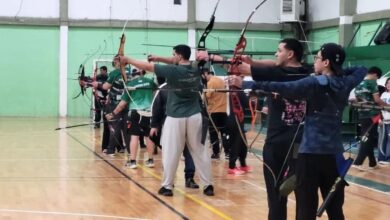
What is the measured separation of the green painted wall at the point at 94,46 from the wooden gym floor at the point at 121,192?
1001 cm

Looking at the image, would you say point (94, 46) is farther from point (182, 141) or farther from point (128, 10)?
point (182, 141)

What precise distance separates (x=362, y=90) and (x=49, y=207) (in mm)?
4784

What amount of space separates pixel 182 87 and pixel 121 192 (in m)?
1.56

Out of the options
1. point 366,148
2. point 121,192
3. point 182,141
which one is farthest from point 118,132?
point 182,141

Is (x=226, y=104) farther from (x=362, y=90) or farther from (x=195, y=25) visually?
(x=195, y=25)

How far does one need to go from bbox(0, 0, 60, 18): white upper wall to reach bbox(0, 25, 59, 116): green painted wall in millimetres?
419

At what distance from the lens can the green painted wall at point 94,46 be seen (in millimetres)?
21203

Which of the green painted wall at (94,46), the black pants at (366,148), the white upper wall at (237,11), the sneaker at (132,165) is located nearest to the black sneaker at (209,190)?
the sneaker at (132,165)

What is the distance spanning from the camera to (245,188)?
24.6ft

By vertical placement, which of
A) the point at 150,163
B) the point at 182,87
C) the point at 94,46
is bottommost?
the point at 150,163

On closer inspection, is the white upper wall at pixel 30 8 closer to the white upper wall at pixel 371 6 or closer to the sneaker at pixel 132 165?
the white upper wall at pixel 371 6

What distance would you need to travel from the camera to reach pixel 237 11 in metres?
21.8

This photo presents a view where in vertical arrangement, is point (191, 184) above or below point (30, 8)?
below

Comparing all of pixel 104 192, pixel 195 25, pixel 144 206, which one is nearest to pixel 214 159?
pixel 104 192
